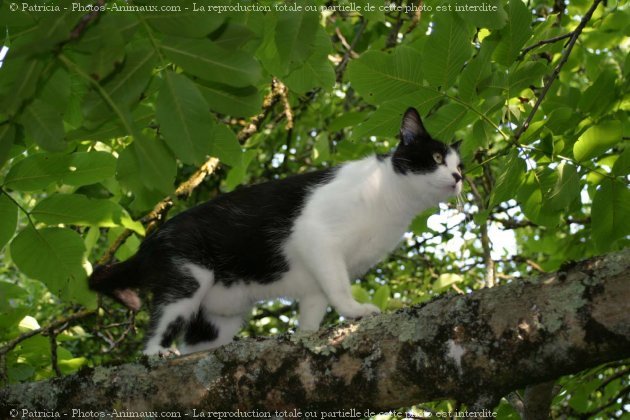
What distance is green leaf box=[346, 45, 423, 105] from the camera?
9.55ft

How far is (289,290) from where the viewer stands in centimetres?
421

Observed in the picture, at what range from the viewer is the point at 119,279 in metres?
3.98

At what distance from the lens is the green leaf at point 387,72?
9.55 ft

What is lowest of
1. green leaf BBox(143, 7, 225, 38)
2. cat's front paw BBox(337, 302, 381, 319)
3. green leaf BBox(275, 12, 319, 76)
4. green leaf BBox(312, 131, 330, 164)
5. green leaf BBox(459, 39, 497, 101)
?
cat's front paw BBox(337, 302, 381, 319)

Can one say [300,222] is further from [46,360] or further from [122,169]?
[46,360]

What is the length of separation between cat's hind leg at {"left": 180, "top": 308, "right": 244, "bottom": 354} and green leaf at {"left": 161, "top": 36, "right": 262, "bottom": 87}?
7.82 ft

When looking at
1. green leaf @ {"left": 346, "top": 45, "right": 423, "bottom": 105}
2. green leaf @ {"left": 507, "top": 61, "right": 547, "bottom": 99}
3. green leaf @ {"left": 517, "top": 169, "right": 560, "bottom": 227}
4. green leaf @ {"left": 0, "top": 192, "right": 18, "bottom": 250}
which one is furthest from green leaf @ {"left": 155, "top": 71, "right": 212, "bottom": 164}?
green leaf @ {"left": 517, "top": 169, "right": 560, "bottom": 227}

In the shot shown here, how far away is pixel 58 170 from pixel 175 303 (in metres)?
1.18

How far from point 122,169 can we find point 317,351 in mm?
1073

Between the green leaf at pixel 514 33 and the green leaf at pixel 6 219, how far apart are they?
90.8 inches

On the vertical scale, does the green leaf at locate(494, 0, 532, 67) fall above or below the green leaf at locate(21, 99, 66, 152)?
above

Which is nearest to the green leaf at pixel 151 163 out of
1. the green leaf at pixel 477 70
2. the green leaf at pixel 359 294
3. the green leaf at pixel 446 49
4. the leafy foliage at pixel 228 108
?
the leafy foliage at pixel 228 108

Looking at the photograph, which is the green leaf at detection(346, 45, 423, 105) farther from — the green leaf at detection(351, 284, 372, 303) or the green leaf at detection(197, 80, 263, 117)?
the green leaf at detection(351, 284, 372, 303)

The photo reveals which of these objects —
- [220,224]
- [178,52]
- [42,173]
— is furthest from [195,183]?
[178,52]
